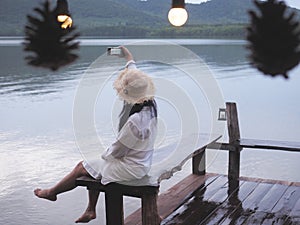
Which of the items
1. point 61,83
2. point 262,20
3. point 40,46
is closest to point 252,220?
point 40,46

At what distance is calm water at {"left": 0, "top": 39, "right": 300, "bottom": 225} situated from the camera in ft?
13.4

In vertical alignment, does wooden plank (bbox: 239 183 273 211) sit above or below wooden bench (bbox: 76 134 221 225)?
below

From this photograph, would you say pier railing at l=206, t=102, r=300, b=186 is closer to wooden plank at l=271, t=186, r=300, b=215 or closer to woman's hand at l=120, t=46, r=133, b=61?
wooden plank at l=271, t=186, r=300, b=215

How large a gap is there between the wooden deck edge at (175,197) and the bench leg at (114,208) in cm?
33

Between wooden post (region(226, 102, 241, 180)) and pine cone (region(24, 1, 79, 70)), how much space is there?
7.37 ft

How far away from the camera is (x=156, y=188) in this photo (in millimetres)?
2424

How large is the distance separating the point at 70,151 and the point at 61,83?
27.2 feet

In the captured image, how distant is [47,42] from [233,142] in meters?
2.44

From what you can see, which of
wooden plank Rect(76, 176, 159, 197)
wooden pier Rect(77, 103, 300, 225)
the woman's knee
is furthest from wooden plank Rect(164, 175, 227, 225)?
the woman's knee

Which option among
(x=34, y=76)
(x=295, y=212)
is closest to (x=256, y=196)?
(x=295, y=212)

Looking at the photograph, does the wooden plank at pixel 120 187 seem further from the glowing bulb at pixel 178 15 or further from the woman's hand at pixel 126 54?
the glowing bulb at pixel 178 15

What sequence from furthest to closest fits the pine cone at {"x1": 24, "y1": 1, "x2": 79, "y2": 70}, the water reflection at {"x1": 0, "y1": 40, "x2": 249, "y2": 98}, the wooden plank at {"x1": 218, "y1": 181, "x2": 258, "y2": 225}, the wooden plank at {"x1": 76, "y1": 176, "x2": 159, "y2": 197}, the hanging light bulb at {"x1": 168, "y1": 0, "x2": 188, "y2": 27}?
the water reflection at {"x1": 0, "y1": 40, "x2": 249, "y2": 98}
the hanging light bulb at {"x1": 168, "y1": 0, "x2": 188, "y2": 27}
the wooden plank at {"x1": 218, "y1": 181, "x2": 258, "y2": 225}
the wooden plank at {"x1": 76, "y1": 176, "x2": 159, "y2": 197}
the pine cone at {"x1": 24, "y1": 1, "x2": 79, "y2": 70}

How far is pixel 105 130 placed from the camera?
278 inches

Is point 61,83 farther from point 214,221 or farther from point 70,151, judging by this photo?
point 214,221
